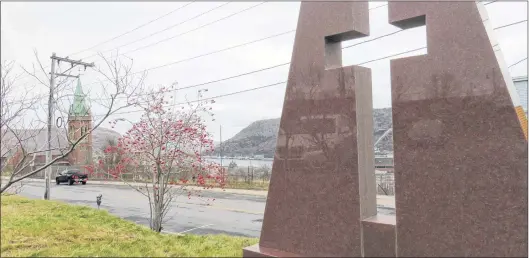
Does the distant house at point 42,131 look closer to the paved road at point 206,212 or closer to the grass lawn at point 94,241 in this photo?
the grass lawn at point 94,241

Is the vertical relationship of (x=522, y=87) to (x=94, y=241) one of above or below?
above

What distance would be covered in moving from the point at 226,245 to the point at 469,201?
3431mm

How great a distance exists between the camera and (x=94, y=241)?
5.08 m

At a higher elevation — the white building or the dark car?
the white building

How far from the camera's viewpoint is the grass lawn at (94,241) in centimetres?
454

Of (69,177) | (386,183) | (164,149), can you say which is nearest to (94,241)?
(164,149)

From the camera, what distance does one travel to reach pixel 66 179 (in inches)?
1022

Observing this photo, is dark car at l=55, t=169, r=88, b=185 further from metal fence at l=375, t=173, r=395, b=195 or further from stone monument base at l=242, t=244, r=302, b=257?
stone monument base at l=242, t=244, r=302, b=257

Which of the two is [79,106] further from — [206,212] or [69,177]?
[69,177]

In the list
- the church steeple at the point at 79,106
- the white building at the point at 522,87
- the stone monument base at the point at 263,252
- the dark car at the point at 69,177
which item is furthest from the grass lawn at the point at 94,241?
the dark car at the point at 69,177

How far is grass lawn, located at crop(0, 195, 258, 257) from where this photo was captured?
4539 mm

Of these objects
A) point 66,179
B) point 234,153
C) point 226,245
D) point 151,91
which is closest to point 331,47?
point 226,245

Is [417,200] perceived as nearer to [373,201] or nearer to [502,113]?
[373,201]

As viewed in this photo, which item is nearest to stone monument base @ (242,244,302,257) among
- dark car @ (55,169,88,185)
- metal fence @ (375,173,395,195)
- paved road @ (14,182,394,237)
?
paved road @ (14,182,394,237)
